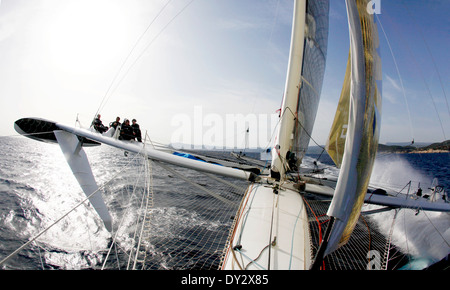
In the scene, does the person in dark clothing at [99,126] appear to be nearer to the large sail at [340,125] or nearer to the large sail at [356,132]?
the large sail at [356,132]

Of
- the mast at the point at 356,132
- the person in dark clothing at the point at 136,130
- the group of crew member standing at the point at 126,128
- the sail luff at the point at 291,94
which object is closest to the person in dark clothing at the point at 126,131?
the group of crew member standing at the point at 126,128

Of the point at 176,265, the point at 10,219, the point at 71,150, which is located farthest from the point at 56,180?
the point at 176,265

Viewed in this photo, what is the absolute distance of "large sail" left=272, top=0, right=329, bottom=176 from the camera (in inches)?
202

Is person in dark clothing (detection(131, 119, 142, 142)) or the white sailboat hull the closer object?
the white sailboat hull

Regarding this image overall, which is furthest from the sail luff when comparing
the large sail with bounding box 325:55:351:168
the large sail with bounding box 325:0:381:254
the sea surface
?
the sea surface

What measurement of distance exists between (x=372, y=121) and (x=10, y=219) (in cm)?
1180

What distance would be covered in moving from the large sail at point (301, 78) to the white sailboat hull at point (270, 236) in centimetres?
175

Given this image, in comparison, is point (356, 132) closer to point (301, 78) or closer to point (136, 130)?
point (301, 78)

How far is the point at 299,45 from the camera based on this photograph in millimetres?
5516

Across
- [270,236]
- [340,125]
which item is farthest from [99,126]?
[340,125]

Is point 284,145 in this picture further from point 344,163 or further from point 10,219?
point 10,219

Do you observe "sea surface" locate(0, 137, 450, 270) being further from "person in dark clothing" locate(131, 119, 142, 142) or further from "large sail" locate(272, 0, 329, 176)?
"large sail" locate(272, 0, 329, 176)

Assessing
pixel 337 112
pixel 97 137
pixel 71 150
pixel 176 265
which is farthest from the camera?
pixel 337 112
